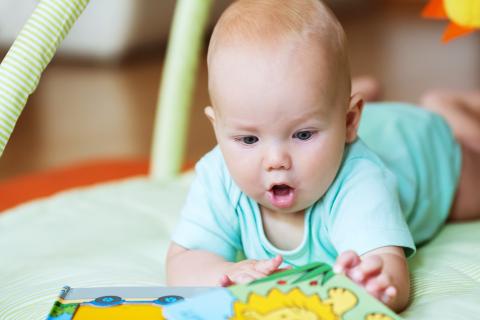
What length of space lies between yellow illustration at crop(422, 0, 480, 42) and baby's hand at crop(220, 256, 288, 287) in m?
0.42

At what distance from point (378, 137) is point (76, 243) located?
0.39 meters

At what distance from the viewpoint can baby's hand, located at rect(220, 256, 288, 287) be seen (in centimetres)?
62

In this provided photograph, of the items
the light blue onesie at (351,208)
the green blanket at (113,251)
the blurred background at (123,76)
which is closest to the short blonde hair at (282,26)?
the light blue onesie at (351,208)

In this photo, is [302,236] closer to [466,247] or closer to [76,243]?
[466,247]

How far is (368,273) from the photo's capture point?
1.96 ft

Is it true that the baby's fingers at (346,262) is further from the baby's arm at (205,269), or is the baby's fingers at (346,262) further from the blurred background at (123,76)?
the blurred background at (123,76)

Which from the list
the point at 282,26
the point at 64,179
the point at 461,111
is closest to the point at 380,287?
the point at 282,26

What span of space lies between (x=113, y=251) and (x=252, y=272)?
0.30 meters

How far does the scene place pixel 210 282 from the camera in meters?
0.70

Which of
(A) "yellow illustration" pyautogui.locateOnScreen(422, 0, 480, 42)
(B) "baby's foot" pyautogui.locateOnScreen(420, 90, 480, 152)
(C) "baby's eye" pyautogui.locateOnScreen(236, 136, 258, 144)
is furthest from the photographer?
(B) "baby's foot" pyautogui.locateOnScreen(420, 90, 480, 152)

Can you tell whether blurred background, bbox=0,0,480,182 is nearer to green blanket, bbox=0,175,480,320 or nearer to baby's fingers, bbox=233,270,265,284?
Result: green blanket, bbox=0,175,480,320

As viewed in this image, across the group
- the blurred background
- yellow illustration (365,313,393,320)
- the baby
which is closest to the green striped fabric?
the baby

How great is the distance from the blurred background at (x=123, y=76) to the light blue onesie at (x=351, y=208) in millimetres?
863

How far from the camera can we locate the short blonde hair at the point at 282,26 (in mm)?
639
